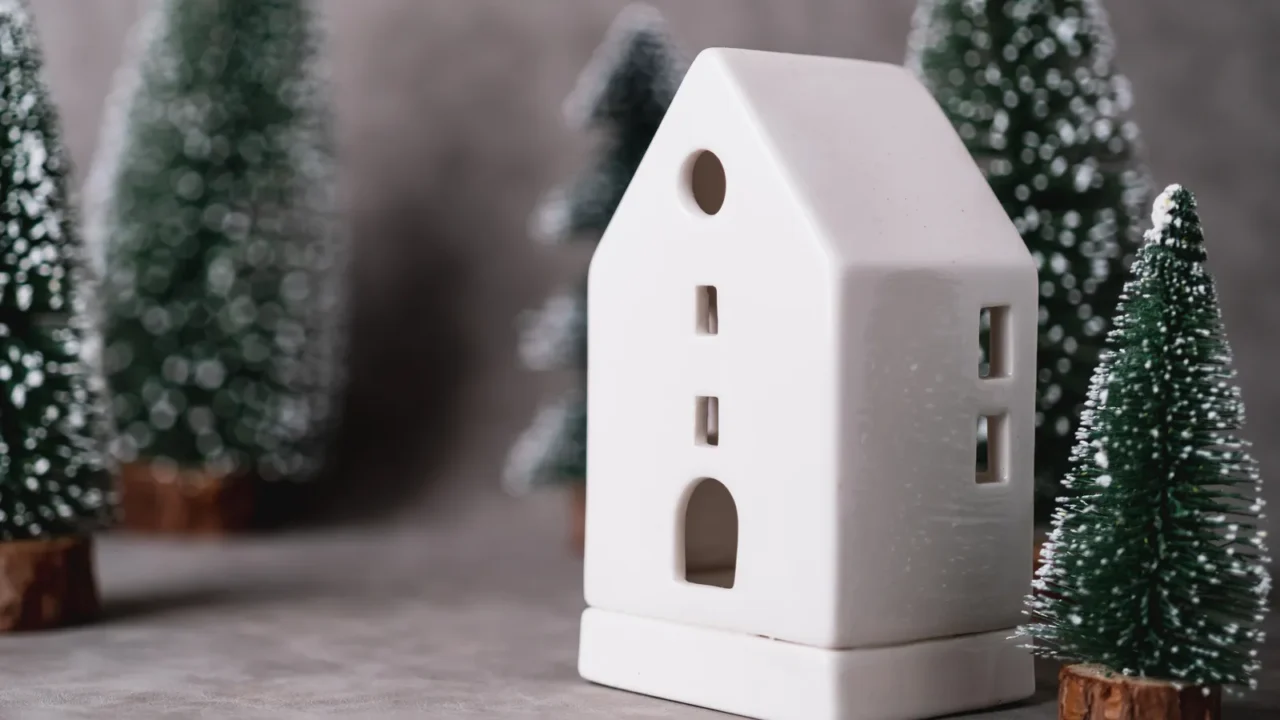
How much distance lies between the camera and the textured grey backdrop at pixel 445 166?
7.53 meters

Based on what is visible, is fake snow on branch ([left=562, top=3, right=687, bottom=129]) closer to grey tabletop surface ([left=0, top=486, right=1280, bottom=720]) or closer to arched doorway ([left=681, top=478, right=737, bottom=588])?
grey tabletop surface ([left=0, top=486, right=1280, bottom=720])

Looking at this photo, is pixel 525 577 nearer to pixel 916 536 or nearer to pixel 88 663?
pixel 88 663

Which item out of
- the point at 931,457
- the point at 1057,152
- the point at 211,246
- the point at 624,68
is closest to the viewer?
the point at 931,457

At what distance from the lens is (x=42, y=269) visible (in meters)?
4.77

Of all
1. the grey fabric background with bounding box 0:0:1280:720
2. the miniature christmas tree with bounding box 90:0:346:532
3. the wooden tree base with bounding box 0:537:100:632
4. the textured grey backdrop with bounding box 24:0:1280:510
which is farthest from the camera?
the textured grey backdrop with bounding box 24:0:1280:510

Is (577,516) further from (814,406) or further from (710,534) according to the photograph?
(814,406)

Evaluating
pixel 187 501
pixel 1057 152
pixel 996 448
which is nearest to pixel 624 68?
pixel 1057 152

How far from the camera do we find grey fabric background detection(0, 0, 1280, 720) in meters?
4.20

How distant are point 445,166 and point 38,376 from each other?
126 inches

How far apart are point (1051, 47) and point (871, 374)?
2061 mm

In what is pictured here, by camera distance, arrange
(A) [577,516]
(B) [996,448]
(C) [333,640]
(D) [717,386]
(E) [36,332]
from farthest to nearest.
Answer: (A) [577,516] < (E) [36,332] < (C) [333,640] < (B) [996,448] < (D) [717,386]

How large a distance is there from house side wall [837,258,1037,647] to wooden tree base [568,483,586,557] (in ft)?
9.42

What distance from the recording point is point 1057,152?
5113 mm

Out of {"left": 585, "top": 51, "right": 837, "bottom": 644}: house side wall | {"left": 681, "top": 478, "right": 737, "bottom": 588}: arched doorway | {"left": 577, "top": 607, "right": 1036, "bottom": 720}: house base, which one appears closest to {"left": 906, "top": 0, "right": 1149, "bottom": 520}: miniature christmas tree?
{"left": 681, "top": 478, "right": 737, "bottom": 588}: arched doorway
